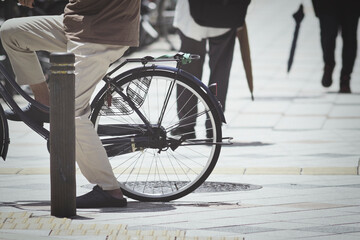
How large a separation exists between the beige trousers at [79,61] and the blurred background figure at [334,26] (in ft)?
23.1

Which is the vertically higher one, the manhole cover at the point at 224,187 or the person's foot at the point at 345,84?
the manhole cover at the point at 224,187

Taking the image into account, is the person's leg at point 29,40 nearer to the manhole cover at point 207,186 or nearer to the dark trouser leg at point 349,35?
the manhole cover at point 207,186

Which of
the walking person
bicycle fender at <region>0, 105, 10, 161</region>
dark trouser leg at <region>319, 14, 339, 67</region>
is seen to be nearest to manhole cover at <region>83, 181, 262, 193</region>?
bicycle fender at <region>0, 105, 10, 161</region>

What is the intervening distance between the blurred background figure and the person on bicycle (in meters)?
6.99

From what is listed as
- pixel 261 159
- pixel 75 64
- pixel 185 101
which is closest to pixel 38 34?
pixel 75 64

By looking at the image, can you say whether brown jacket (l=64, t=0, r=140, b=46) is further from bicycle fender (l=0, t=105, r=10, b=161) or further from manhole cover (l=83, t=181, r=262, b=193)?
manhole cover (l=83, t=181, r=262, b=193)

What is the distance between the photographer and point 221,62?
9.01 metres

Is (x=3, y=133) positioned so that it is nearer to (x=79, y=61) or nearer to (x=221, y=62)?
(x=79, y=61)

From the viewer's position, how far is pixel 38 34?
5.98 m

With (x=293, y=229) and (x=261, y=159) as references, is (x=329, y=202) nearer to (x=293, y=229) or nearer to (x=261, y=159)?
(x=293, y=229)

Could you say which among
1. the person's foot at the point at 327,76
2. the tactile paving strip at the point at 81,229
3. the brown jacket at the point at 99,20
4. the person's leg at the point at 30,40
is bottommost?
the person's foot at the point at 327,76

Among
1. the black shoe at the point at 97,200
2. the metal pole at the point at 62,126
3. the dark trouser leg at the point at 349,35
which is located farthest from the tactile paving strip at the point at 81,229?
the dark trouser leg at the point at 349,35

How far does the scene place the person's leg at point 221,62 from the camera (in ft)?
29.5

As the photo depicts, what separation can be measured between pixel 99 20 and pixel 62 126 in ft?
2.35
